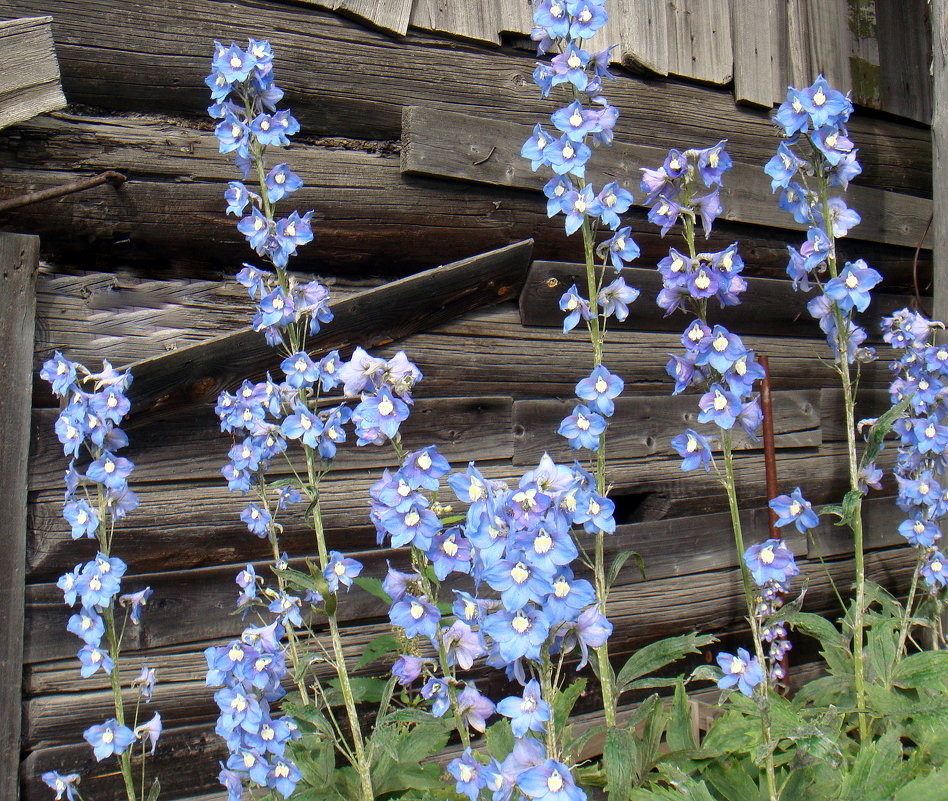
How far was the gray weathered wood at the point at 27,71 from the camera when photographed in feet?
7.02

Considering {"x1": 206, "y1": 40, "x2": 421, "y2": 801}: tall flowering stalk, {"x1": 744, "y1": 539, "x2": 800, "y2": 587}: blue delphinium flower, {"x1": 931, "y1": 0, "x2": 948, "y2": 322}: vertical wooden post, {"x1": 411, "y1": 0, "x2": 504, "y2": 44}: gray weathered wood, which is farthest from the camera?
{"x1": 931, "y1": 0, "x2": 948, "y2": 322}: vertical wooden post

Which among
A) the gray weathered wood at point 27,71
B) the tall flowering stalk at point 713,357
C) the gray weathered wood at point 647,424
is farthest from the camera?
the gray weathered wood at point 647,424

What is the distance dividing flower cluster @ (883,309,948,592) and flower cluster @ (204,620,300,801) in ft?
7.45

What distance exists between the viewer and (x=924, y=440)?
296 centimetres

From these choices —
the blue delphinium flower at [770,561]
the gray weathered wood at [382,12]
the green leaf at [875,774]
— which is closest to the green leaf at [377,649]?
the blue delphinium flower at [770,561]

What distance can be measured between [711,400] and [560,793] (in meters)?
0.94

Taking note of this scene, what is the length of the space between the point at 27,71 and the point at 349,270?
1109 millimetres

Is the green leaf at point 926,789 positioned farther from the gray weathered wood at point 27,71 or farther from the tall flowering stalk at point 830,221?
the gray weathered wood at point 27,71

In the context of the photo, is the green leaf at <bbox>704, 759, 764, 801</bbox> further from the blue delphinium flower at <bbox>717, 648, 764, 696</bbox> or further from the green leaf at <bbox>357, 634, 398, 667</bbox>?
the green leaf at <bbox>357, 634, 398, 667</bbox>

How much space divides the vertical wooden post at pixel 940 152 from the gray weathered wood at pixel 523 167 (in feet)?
1.17

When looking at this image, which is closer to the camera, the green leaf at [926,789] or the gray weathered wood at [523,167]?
the green leaf at [926,789]

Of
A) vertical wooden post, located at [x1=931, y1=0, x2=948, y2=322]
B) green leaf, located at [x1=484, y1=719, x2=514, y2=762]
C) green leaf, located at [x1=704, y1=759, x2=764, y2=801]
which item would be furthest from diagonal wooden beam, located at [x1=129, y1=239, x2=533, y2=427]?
vertical wooden post, located at [x1=931, y1=0, x2=948, y2=322]

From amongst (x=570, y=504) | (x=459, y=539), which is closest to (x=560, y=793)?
(x=570, y=504)

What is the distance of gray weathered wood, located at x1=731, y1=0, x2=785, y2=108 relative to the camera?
3.64 meters
